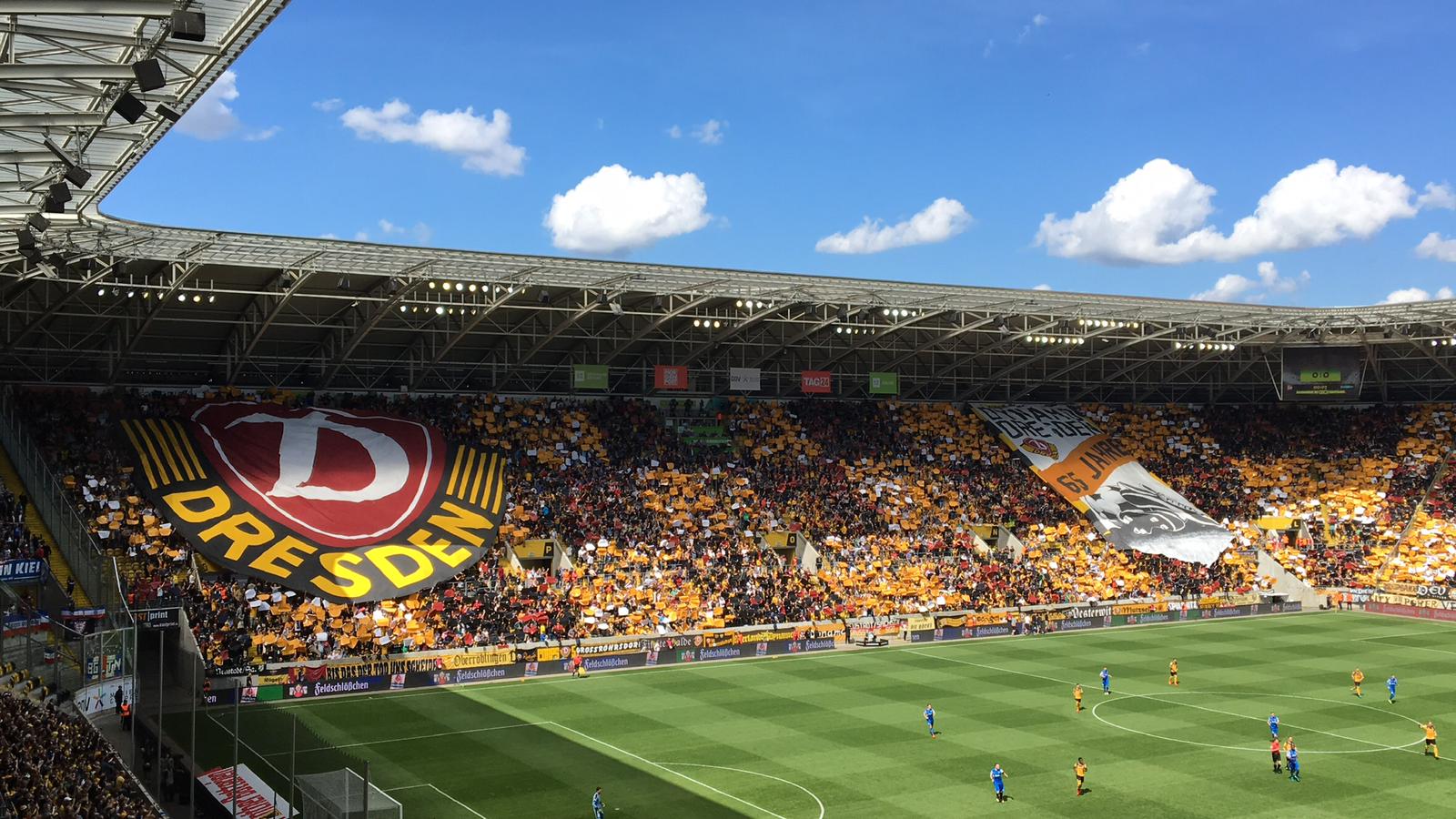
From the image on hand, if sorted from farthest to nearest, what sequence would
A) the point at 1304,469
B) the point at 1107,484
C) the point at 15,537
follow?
the point at 1304,469 < the point at 1107,484 < the point at 15,537

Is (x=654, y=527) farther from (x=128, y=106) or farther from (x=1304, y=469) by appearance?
(x=1304, y=469)

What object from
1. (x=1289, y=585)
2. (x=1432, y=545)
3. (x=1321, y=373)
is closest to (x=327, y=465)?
(x=1289, y=585)

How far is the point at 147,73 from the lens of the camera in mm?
17000

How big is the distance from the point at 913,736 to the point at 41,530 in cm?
2993

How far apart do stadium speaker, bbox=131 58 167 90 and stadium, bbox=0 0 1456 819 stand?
0.04m

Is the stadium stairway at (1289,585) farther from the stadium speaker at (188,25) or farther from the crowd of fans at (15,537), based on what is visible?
the stadium speaker at (188,25)

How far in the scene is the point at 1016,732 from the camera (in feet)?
120

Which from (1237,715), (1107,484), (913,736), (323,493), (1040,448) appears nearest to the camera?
(913,736)

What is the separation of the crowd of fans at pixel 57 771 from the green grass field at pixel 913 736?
21.7ft

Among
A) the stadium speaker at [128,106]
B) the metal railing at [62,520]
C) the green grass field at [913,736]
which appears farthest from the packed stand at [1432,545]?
the stadium speaker at [128,106]

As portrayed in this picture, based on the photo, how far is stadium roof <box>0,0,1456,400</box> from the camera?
4397cm

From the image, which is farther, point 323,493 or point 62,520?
point 323,493

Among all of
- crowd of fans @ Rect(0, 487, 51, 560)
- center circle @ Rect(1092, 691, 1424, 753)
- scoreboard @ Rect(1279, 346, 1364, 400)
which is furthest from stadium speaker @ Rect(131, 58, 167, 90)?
scoreboard @ Rect(1279, 346, 1364, 400)

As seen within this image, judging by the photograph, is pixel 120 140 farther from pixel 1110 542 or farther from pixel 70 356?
pixel 1110 542
